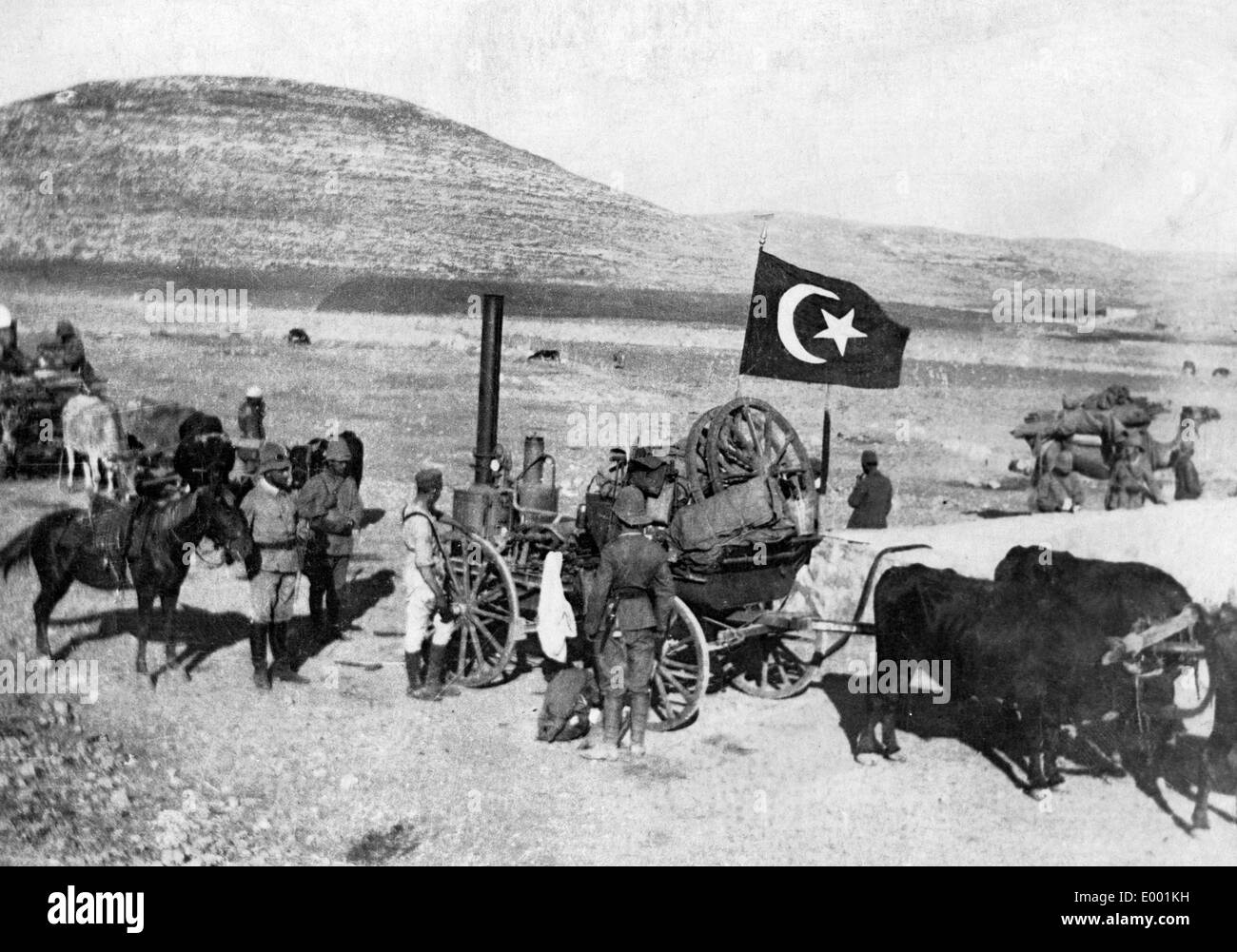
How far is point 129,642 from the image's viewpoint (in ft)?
27.1

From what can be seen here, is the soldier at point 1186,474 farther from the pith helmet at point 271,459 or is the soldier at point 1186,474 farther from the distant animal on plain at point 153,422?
the distant animal on plain at point 153,422

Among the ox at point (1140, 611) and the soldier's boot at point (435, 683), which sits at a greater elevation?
the ox at point (1140, 611)

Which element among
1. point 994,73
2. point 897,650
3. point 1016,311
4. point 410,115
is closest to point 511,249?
point 410,115

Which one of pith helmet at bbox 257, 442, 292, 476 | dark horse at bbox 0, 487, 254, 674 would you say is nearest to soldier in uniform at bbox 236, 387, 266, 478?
pith helmet at bbox 257, 442, 292, 476

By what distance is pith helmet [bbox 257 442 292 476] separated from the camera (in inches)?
316

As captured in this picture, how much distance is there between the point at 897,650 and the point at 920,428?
8.03m

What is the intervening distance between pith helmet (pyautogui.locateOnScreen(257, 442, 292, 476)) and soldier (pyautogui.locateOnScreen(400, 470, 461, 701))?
0.87 meters

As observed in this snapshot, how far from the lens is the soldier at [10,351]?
411 inches

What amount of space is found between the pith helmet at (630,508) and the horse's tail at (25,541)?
12.3 feet

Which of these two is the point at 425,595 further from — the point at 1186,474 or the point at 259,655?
the point at 1186,474

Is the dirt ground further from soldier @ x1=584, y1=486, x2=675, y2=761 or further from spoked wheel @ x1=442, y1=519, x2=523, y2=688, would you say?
soldier @ x1=584, y1=486, x2=675, y2=761

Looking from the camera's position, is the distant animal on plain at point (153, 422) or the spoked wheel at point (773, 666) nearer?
the spoked wheel at point (773, 666)

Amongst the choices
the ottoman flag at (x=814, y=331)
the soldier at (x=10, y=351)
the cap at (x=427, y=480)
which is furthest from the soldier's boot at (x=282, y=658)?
the soldier at (x=10, y=351)

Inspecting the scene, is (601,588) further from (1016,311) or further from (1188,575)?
(1016,311)
